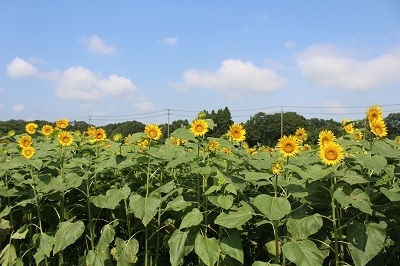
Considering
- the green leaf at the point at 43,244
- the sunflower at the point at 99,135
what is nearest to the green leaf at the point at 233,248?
the green leaf at the point at 43,244

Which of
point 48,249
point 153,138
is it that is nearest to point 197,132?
point 153,138

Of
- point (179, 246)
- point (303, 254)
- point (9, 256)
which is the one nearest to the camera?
point (303, 254)

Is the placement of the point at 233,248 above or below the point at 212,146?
below

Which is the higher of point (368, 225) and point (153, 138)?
point (153, 138)

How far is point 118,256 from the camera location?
8.61 ft

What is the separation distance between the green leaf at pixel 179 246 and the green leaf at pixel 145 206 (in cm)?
20

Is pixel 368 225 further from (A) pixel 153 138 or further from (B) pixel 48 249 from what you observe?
(B) pixel 48 249

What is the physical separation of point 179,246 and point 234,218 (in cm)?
37

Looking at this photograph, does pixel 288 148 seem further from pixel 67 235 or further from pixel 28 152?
pixel 28 152

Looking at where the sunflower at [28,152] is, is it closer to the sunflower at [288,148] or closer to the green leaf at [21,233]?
the green leaf at [21,233]

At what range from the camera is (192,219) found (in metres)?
2.29

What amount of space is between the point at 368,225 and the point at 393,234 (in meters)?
0.42

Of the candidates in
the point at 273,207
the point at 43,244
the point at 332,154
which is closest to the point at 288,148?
the point at 332,154

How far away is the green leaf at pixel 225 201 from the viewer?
2.22 meters
